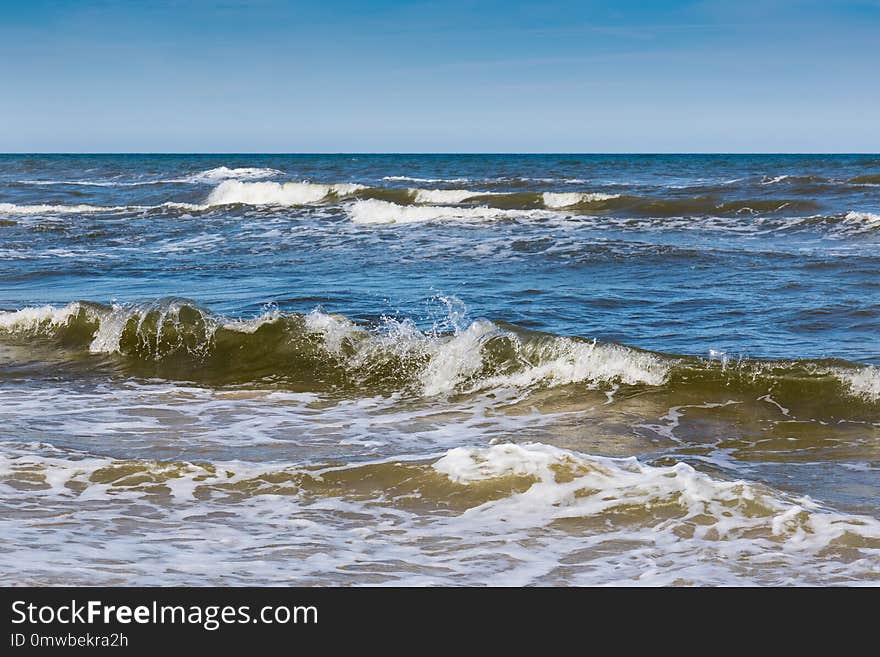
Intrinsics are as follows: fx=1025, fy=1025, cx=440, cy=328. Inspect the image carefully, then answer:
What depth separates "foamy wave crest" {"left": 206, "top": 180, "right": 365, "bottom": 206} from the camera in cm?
3441

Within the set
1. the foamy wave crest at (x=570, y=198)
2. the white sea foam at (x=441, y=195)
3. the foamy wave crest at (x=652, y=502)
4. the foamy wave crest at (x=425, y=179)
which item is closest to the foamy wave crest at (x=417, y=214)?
the foamy wave crest at (x=570, y=198)

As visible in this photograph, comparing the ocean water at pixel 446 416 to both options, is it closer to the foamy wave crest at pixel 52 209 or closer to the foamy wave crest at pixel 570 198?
the foamy wave crest at pixel 570 198

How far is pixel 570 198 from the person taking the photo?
2991 cm

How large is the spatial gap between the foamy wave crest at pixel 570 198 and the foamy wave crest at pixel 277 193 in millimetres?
7437

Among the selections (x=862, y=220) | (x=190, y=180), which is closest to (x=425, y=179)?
(x=190, y=180)

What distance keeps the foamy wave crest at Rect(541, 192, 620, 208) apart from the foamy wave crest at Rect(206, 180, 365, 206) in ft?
24.4

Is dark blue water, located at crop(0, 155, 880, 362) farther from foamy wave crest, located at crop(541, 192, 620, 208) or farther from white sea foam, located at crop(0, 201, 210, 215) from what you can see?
foamy wave crest, located at crop(541, 192, 620, 208)

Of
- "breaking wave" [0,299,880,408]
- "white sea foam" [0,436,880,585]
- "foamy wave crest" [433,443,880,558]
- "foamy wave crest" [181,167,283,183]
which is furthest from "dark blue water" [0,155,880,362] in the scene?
"foamy wave crest" [181,167,283,183]

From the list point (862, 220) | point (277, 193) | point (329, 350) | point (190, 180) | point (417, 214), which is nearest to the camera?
point (329, 350)

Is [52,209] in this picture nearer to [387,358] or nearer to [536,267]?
[536,267]

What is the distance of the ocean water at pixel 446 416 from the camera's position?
4.93 metres

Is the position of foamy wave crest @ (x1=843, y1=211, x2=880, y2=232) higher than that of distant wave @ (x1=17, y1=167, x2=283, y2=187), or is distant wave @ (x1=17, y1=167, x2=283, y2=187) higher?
distant wave @ (x1=17, y1=167, x2=283, y2=187)

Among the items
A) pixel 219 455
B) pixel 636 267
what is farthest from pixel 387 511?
pixel 636 267

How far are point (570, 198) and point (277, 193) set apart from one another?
36.4 feet
